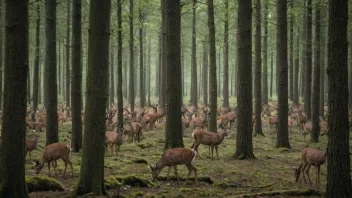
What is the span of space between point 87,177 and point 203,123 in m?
14.8

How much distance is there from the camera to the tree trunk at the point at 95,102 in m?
7.25

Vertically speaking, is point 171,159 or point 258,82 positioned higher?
point 258,82

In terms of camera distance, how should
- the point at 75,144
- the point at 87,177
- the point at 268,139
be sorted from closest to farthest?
the point at 87,177
the point at 75,144
the point at 268,139

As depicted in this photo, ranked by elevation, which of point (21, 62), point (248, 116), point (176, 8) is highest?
point (176, 8)

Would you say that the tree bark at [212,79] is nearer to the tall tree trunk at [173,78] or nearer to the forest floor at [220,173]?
the forest floor at [220,173]

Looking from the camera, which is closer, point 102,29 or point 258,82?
point 102,29

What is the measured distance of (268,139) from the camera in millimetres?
18922

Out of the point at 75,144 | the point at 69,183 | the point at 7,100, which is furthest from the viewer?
the point at 75,144

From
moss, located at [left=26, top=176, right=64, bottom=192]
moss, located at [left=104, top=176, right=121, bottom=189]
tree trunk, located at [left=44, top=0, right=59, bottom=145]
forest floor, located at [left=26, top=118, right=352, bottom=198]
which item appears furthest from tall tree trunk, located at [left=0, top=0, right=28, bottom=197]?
tree trunk, located at [left=44, top=0, right=59, bottom=145]

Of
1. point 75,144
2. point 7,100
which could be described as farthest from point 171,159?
point 75,144

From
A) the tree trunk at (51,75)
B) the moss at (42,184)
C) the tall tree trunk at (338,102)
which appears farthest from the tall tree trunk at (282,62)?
the moss at (42,184)

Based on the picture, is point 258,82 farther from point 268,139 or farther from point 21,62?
point 21,62

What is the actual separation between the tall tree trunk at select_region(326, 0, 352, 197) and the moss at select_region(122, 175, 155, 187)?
3.95 meters

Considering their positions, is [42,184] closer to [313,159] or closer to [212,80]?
[313,159]
